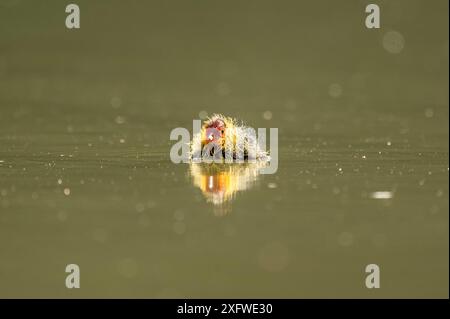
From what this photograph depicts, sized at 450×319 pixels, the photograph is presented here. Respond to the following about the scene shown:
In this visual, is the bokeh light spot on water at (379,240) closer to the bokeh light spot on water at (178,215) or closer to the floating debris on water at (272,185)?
the bokeh light spot on water at (178,215)

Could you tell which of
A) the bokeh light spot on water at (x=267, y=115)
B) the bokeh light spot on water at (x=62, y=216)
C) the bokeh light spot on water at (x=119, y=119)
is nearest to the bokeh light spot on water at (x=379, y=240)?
the bokeh light spot on water at (x=62, y=216)

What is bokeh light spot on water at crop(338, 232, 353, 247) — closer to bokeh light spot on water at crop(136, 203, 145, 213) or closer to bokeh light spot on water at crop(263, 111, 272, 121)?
bokeh light spot on water at crop(136, 203, 145, 213)

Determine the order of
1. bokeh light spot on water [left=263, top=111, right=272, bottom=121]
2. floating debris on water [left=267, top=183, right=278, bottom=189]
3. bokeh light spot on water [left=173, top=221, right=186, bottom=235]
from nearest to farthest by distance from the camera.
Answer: bokeh light spot on water [left=173, top=221, right=186, bottom=235], floating debris on water [left=267, top=183, right=278, bottom=189], bokeh light spot on water [left=263, top=111, right=272, bottom=121]

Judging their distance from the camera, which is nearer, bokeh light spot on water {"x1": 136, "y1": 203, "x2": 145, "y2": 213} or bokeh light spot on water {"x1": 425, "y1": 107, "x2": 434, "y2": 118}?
bokeh light spot on water {"x1": 136, "y1": 203, "x2": 145, "y2": 213}

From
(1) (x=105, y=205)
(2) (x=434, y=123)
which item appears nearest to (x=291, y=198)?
(1) (x=105, y=205)

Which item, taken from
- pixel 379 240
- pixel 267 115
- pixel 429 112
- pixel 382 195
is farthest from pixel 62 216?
pixel 429 112

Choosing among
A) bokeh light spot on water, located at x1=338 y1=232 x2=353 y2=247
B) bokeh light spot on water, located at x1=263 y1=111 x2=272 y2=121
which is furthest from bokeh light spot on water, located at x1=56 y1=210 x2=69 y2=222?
bokeh light spot on water, located at x1=263 y1=111 x2=272 y2=121

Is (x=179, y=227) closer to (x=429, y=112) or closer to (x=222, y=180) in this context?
(x=222, y=180)

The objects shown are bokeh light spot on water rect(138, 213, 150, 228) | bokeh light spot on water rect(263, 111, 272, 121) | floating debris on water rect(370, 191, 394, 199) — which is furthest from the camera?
bokeh light spot on water rect(263, 111, 272, 121)
